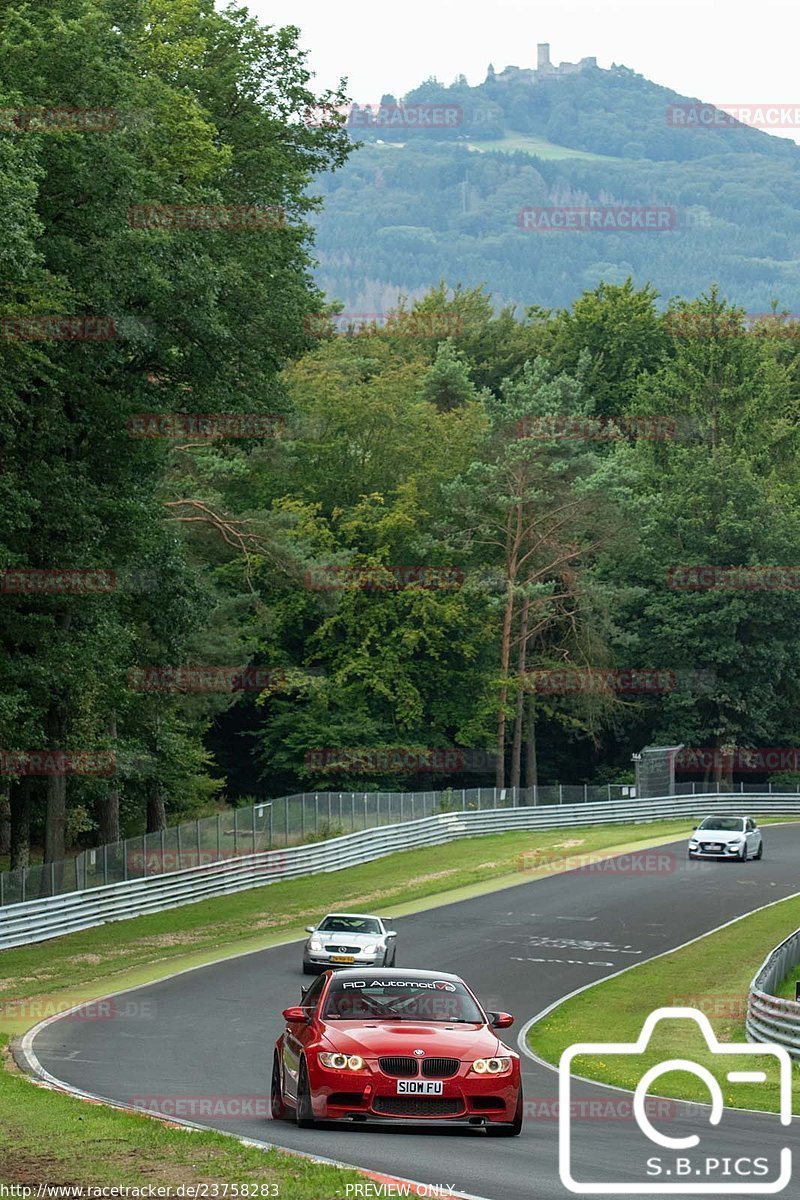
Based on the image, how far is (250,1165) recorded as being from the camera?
1120cm

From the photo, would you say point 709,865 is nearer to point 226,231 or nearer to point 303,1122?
point 226,231

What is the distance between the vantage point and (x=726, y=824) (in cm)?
5403

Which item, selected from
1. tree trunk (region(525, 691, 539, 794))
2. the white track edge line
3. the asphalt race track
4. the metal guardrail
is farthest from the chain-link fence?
the metal guardrail

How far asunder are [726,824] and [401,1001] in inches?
1610

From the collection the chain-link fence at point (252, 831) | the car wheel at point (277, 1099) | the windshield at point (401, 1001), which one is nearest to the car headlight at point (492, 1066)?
the windshield at point (401, 1001)

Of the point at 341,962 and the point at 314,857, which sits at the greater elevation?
the point at 341,962

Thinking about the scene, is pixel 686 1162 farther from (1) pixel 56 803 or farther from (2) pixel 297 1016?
(1) pixel 56 803

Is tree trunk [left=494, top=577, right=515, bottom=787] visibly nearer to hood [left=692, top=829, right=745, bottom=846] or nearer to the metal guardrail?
hood [left=692, top=829, right=745, bottom=846]

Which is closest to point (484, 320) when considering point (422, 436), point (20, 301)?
point (422, 436)

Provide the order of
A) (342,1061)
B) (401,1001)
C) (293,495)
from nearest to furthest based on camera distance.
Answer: (342,1061) → (401,1001) → (293,495)

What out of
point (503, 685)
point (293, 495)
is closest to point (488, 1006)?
point (503, 685)

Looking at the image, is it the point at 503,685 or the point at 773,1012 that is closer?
the point at 773,1012

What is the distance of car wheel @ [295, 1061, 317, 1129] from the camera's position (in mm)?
13414

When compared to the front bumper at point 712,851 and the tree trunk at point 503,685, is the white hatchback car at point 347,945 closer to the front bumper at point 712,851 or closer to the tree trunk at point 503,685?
the front bumper at point 712,851
